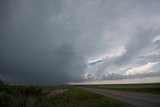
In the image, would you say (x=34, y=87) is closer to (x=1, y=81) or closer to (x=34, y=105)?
(x=1, y=81)

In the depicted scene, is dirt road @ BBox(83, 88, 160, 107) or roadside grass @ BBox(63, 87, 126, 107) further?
dirt road @ BBox(83, 88, 160, 107)

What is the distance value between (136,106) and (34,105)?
1171 centimetres

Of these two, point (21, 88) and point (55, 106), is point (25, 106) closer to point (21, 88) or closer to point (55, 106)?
point (55, 106)

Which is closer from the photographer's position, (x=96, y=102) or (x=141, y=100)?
(x=96, y=102)

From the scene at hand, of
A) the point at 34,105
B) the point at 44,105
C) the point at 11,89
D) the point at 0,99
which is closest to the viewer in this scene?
the point at 0,99

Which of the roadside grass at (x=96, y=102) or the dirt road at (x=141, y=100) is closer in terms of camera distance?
the roadside grass at (x=96, y=102)

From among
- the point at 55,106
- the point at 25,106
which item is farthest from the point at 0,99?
the point at 55,106

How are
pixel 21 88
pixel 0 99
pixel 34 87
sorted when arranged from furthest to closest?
pixel 34 87 < pixel 21 88 < pixel 0 99

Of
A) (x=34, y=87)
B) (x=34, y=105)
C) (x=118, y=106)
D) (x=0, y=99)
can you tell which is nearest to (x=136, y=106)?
(x=118, y=106)

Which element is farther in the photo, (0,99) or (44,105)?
(44,105)

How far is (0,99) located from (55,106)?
3557 millimetres

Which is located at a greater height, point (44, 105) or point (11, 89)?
point (11, 89)

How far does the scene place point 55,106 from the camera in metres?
12.7

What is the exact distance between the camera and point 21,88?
1609 centimetres
